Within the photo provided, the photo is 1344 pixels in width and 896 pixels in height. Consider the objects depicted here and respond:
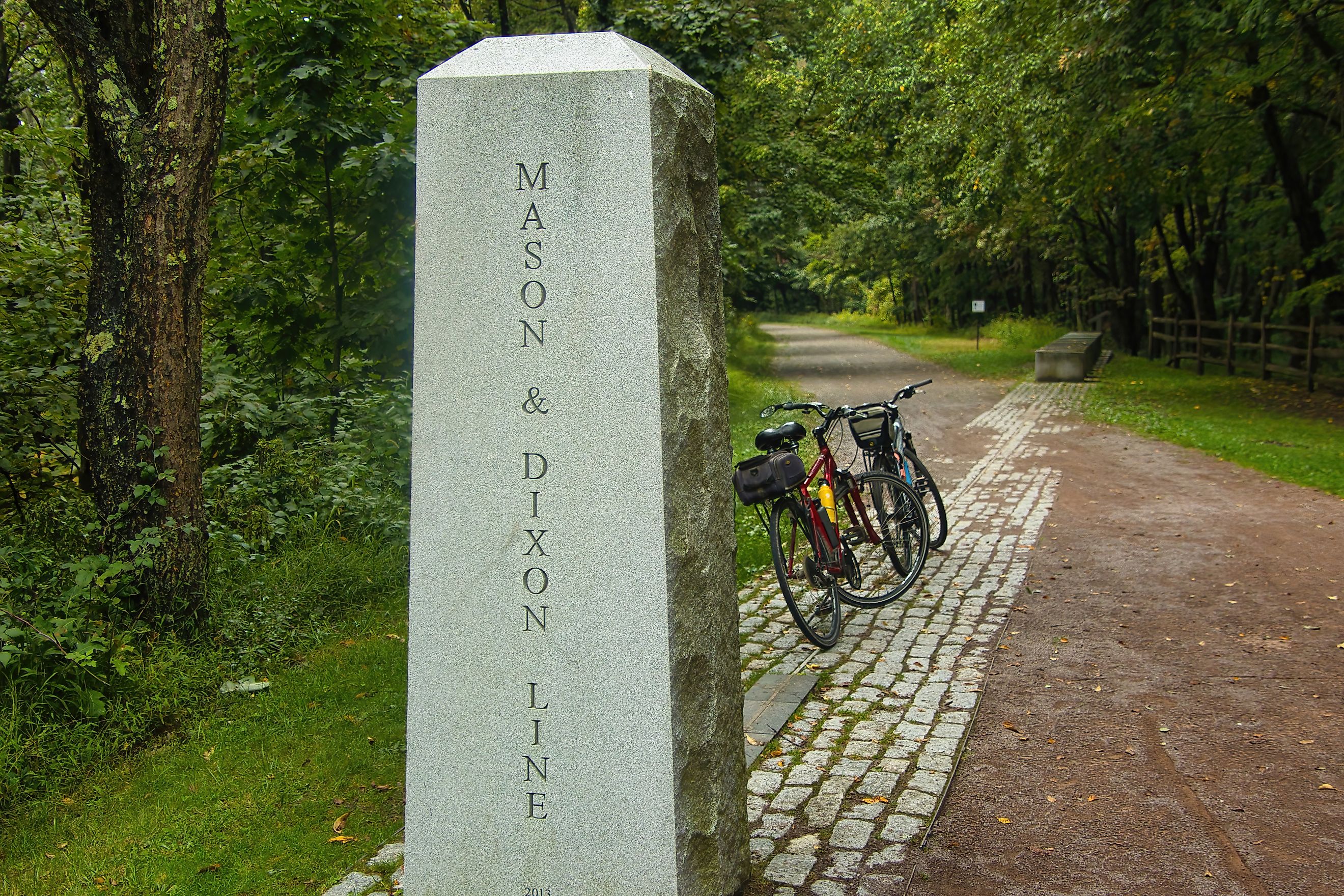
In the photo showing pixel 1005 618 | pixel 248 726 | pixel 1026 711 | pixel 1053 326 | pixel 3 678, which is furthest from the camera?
pixel 1053 326

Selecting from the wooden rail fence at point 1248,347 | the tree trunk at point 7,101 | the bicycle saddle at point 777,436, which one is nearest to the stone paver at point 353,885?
the bicycle saddle at point 777,436

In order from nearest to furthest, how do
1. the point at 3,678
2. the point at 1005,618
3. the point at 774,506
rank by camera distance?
the point at 3,678 → the point at 774,506 → the point at 1005,618

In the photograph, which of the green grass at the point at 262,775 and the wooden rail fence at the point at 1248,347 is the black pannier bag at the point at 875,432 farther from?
the wooden rail fence at the point at 1248,347

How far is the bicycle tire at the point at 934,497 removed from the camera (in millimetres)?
7836

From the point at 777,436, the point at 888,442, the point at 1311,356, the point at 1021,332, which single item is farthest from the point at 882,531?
the point at 1021,332

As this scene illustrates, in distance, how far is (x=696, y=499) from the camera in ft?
9.91

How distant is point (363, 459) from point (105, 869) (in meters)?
4.55

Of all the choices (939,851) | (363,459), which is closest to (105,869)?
(939,851)

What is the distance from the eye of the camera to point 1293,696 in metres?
5.21

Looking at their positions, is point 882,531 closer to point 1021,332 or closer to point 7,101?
point 7,101

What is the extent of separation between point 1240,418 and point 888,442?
11579mm

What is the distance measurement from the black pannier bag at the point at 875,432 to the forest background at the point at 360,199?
321cm

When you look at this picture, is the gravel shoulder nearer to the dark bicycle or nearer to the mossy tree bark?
the dark bicycle

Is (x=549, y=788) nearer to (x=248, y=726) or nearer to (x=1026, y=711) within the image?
(x=248, y=726)
